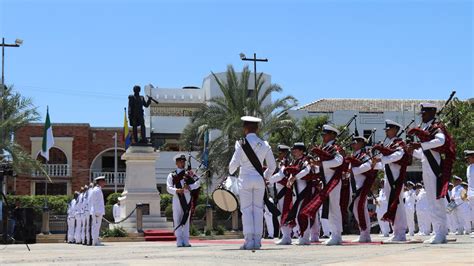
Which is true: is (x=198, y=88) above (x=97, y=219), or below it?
above

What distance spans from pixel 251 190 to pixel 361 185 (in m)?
3.18

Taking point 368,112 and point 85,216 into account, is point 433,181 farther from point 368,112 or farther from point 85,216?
point 368,112

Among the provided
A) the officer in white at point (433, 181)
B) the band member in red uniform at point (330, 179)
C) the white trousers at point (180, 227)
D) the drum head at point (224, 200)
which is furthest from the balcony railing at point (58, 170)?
the officer in white at point (433, 181)

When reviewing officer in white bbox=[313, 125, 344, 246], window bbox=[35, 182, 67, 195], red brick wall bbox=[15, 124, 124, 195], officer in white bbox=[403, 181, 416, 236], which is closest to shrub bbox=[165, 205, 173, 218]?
red brick wall bbox=[15, 124, 124, 195]

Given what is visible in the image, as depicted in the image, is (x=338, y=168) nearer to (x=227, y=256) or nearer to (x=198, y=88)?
(x=227, y=256)

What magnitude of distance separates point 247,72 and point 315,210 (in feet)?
85.4

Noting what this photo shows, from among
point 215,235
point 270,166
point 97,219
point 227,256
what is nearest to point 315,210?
point 270,166

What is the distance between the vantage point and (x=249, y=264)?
28.1 feet

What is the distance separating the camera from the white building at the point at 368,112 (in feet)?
191

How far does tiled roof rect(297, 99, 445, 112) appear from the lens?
208 feet

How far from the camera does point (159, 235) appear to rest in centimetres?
2559

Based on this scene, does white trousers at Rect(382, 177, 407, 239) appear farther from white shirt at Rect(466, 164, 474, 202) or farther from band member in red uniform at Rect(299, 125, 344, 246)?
white shirt at Rect(466, 164, 474, 202)

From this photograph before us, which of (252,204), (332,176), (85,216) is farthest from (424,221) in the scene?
(252,204)

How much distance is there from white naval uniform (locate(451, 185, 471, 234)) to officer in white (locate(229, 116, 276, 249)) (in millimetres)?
11984
